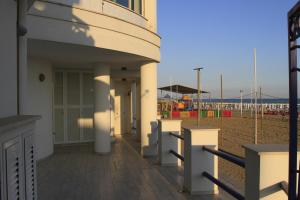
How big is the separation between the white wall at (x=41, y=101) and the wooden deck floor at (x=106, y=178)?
0.45 metres

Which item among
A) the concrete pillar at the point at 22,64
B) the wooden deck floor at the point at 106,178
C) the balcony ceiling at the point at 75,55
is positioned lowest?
the wooden deck floor at the point at 106,178

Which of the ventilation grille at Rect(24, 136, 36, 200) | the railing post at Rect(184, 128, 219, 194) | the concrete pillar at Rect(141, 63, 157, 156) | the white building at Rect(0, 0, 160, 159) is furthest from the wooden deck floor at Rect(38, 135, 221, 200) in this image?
the ventilation grille at Rect(24, 136, 36, 200)

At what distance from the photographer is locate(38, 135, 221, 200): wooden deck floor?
597cm

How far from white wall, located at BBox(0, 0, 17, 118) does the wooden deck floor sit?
2765 millimetres

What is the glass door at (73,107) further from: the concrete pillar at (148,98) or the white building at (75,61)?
the concrete pillar at (148,98)

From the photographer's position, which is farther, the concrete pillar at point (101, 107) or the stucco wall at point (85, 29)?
the concrete pillar at point (101, 107)

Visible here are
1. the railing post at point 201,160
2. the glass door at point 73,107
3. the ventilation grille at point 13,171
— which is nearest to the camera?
the ventilation grille at point 13,171

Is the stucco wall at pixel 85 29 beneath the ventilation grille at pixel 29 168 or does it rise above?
above

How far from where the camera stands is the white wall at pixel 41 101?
357 inches

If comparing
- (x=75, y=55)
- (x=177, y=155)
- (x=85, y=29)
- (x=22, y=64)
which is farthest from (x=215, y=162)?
(x=75, y=55)

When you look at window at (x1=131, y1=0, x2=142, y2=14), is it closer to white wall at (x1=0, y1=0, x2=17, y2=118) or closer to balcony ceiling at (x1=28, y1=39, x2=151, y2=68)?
balcony ceiling at (x1=28, y1=39, x2=151, y2=68)

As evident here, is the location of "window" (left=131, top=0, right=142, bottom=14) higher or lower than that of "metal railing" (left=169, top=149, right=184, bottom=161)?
higher

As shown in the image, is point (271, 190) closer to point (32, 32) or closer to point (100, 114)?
point (32, 32)


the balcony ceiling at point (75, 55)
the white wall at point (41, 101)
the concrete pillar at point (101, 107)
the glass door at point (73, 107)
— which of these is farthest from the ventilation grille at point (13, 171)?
the glass door at point (73, 107)
